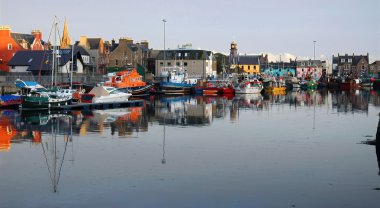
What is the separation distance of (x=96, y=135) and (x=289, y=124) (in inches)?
680

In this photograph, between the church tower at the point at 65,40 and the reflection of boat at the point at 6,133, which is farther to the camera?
the church tower at the point at 65,40

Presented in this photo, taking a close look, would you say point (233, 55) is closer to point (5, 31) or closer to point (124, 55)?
point (124, 55)

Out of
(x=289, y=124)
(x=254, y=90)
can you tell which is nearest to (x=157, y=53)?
(x=254, y=90)

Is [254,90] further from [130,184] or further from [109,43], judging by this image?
[130,184]

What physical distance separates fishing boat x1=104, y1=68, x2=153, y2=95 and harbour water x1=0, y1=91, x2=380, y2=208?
39942 millimetres

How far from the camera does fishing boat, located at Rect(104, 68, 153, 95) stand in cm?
8569

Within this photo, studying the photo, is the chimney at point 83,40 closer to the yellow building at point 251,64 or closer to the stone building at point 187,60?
the stone building at point 187,60

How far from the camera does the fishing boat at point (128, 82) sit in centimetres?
8569

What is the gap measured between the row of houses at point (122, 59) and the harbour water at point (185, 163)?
19913mm

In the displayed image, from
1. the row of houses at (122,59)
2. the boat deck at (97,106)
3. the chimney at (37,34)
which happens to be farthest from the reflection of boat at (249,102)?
the chimney at (37,34)

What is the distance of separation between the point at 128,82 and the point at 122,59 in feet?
108

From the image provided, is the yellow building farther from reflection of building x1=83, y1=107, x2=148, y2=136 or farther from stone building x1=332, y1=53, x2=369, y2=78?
reflection of building x1=83, y1=107, x2=148, y2=136

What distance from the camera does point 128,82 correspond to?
87.5 meters

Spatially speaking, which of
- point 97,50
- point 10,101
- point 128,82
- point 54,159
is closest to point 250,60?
point 97,50
